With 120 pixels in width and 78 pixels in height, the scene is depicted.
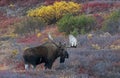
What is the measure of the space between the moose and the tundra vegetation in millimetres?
134

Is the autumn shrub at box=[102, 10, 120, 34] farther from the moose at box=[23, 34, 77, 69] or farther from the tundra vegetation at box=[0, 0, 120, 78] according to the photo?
the moose at box=[23, 34, 77, 69]

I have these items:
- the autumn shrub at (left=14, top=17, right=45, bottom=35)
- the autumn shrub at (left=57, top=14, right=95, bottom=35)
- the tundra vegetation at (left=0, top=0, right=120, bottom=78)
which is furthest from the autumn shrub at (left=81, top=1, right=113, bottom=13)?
the autumn shrub at (left=57, top=14, right=95, bottom=35)

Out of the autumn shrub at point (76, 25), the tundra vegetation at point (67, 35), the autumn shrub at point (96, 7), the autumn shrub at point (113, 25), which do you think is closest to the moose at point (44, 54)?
the tundra vegetation at point (67, 35)

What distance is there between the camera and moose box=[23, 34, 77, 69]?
49.4 feet

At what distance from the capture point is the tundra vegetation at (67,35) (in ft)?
47.3

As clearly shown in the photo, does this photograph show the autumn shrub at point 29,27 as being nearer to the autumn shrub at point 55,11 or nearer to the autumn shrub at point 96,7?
the autumn shrub at point 55,11

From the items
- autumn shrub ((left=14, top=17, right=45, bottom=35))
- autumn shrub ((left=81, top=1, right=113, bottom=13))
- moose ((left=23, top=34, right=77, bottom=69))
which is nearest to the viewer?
moose ((left=23, top=34, right=77, bottom=69))

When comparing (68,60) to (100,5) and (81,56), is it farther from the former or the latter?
(100,5)

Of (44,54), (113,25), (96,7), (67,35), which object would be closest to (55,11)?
(96,7)

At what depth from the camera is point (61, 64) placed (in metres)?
15.7

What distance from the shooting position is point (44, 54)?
15.3m

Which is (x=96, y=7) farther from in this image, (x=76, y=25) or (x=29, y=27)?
(x=76, y=25)

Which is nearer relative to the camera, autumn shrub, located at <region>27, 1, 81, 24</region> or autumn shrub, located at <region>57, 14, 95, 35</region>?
autumn shrub, located at <region>57, 14, 95, 35</region>

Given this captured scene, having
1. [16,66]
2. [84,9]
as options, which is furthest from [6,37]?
[16,66]
